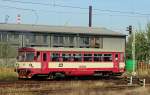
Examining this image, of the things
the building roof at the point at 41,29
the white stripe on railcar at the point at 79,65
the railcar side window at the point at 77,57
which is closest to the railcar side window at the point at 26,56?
the white stripe on railcar at the point at 79,65

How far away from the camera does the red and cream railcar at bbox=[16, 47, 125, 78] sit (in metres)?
33.9

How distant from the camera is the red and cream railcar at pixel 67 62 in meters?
33.9

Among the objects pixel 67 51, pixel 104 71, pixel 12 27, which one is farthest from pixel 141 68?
pixel 12 27

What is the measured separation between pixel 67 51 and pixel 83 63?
1.90 m

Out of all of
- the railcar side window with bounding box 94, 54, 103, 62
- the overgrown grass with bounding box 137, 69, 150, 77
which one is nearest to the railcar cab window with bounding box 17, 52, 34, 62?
the railcar side window with bounding box 94, 54, 103, 62

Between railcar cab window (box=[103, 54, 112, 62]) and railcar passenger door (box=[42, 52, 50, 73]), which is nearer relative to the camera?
railcar passenger door (box=[42, 52, 50, 73])

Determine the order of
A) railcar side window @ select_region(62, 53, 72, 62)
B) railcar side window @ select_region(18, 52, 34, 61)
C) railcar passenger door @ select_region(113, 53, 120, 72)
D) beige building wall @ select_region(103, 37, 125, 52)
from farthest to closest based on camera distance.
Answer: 1. beige building wall @ select_region(103, 37, 125, 52)
2. railcar passenger door @ select_region(113, 53, 120, 72)
3. railcar side window @ select_region(62, 53, 72, 62)
4. railcar side window @ select_region(18, 52, 34, 61)

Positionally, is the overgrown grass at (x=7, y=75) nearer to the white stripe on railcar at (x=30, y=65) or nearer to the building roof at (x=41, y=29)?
the white stripe on railcar at (x=30, y=65)

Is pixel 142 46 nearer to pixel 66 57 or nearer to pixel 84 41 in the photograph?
pixel 84 41

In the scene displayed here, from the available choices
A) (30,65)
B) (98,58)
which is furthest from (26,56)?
(98,58)

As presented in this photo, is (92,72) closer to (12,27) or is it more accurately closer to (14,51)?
(14,51)

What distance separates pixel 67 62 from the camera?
A: 34.9 m

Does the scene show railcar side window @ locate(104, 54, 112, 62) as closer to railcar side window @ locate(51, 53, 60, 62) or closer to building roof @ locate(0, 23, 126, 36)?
railcar side window @ locate(51, 53, 60, 62)

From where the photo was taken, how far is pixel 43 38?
2442 inches
